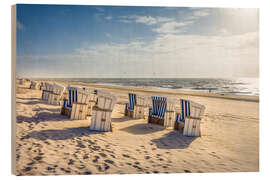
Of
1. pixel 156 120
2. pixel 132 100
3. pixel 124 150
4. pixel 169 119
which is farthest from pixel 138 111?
pixel 124 150

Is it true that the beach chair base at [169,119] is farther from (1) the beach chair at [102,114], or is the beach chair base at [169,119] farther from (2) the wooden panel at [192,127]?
(1) the beach chair at [102,114]

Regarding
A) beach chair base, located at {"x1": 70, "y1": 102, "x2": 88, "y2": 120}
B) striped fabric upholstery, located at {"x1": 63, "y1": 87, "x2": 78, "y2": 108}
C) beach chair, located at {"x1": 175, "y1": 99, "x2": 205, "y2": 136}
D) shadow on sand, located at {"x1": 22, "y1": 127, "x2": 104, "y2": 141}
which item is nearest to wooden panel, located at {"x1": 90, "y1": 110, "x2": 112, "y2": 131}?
shadow on sand, located at {"x1": 22, "y1": 127, "x2": 104, "y2": 141}

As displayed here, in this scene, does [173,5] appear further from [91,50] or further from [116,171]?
[116,171]

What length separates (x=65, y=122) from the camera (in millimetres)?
5316

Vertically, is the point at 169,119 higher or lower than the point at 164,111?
lower

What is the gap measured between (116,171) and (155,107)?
116 inches

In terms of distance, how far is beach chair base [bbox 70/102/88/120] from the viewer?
5645 mm

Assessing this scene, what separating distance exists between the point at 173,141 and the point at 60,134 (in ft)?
8.60

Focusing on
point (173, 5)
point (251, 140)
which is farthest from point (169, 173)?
point (173, 5)

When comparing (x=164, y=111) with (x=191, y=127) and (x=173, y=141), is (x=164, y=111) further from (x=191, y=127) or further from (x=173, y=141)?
(x=173, y=141)

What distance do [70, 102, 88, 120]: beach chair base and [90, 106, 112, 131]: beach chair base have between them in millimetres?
1026

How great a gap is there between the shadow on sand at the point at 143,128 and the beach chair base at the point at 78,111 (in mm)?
1357

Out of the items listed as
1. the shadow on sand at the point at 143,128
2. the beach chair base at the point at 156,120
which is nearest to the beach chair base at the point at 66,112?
the shadow on sand at the point at 143,128

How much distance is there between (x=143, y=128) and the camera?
18.3 feet
